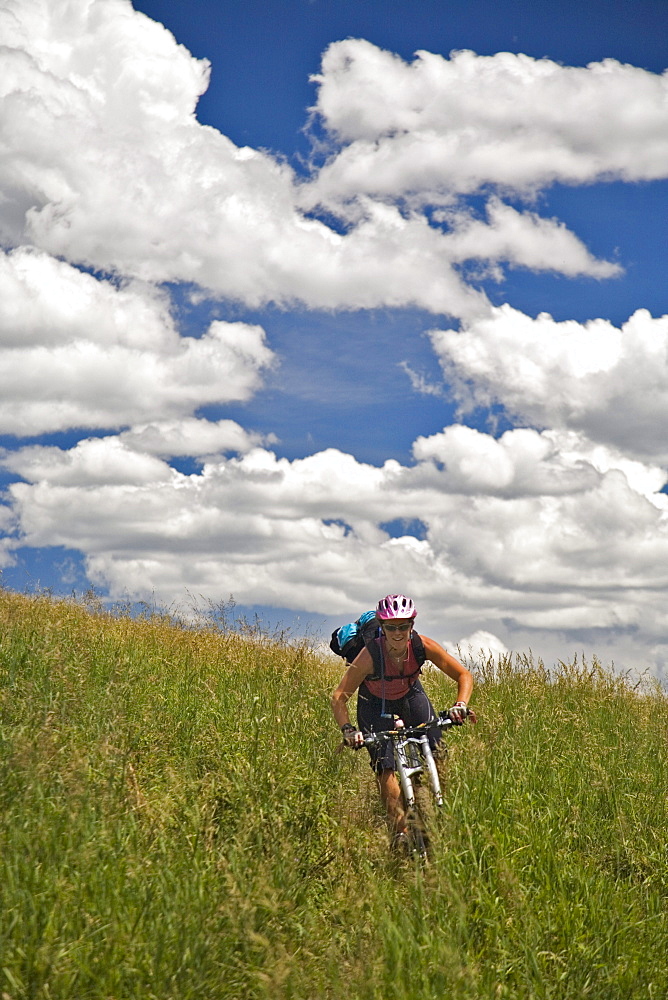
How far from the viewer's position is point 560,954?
5.23 m

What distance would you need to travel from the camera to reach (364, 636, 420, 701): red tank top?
7.49 meters

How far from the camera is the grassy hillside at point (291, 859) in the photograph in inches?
176

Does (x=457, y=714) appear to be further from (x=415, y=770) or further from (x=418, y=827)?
(x=418, y=827)

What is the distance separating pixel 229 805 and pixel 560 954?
2416 millimetres

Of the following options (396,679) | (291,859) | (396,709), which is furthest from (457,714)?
(291,859)

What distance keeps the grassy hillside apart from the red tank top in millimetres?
597

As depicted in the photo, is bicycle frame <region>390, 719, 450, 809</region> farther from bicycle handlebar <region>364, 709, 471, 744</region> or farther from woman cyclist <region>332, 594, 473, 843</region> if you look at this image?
woman cyclist <region>332, 594, 473, 843</region>

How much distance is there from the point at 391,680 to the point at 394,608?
0.88 m

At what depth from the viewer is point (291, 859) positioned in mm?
5680

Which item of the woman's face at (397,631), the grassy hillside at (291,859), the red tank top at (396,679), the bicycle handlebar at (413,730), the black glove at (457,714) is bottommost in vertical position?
the grassy hillside at (291,859)

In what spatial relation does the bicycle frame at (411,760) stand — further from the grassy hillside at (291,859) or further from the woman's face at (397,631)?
the woman's face at (397,631)

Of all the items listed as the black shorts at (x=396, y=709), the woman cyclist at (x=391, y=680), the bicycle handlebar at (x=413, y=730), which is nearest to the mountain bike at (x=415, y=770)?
the bicycle handlebar at (x=413, y=730)

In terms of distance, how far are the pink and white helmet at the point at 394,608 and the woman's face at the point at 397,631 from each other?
0.18 ft

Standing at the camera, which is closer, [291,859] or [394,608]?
[291,859]
